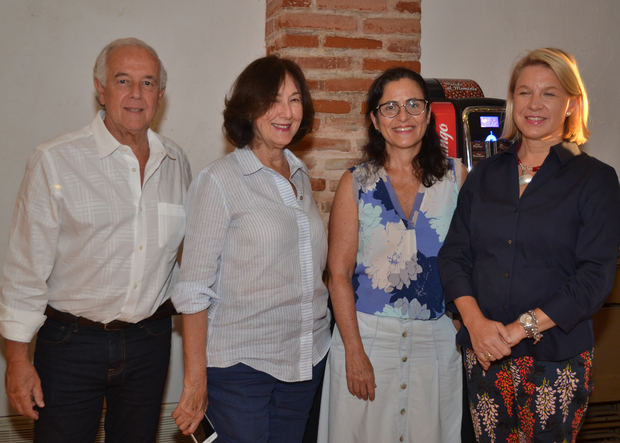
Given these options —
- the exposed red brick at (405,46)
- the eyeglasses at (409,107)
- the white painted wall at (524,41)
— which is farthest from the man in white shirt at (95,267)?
the white painted wall at (524,41)

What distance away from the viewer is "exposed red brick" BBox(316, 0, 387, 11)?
264 centimetres

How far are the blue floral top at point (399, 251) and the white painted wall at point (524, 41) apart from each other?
1.59m

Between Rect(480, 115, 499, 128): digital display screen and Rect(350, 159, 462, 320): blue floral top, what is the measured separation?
27.3 inches

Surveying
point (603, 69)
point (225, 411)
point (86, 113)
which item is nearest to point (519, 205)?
point (225, 411)

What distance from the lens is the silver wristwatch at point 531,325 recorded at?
1.65m

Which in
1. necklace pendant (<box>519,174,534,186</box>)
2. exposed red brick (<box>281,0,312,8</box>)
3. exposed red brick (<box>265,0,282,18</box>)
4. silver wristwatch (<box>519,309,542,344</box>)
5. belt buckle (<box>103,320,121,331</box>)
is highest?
exposed red brick (<box>265,0,282,18</box>)

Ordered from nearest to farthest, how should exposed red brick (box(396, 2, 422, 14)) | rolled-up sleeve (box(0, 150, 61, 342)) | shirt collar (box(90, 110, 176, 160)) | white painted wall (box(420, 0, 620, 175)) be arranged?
rolled-up sleeve (box(0, 150, 61, 342)) → shirt collar (box(90, 110, 176, 160)) → exposed red brick (box(396, 2, 422, 14)) → white painted wall (box(420, 0, 620, 175))

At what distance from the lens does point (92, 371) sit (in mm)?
1777

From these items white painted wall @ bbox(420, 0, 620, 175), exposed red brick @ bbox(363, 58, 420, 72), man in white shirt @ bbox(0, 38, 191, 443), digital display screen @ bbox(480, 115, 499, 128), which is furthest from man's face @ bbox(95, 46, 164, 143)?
white painted wall @ bbox(420, 0, 620, 175)

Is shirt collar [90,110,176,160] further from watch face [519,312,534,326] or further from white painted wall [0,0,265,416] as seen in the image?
watch face [519,312,534,326]

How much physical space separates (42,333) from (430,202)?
133 cm

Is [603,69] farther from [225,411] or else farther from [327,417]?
[225,411]

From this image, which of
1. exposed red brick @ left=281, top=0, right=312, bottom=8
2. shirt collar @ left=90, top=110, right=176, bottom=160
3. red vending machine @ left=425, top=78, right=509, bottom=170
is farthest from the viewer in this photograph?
exposed red brick @ left=281, top=0, right=312, bottom=8

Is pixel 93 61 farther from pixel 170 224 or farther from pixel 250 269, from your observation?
pixel 250 269
